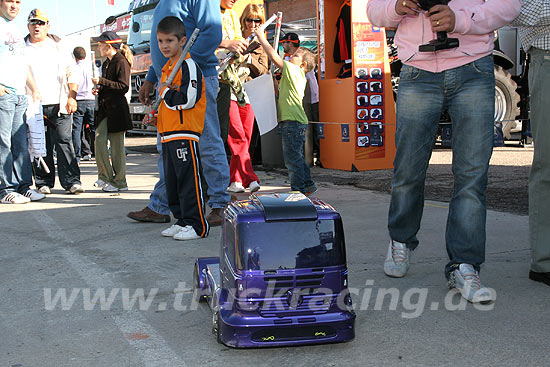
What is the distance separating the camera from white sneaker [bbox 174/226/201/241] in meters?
Result: 4.86

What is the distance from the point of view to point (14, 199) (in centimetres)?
692

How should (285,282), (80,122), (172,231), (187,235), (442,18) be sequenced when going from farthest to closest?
(80,122) < (172,231) < (187,235) < (442,18) < (285,282)

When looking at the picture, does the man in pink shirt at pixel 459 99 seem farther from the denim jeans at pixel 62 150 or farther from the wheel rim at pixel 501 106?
the wheel rim at pixel 501 106

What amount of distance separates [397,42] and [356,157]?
17.6ft

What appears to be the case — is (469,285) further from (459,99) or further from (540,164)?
(459,99)

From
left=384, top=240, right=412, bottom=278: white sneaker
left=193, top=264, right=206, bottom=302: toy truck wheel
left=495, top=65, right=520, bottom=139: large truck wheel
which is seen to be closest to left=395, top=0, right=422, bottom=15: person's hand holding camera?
left=384, top=240, right=412, bottom=278: white sneaker

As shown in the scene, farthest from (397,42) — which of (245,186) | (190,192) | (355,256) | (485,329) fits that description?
(245,186)

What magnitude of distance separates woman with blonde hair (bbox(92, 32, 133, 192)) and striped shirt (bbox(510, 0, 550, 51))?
504 centimetres

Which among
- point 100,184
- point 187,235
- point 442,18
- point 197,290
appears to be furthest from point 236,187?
point 442,18

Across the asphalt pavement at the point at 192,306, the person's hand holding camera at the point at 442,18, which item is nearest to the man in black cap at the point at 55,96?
the asphalt pavement at the point at 192,306

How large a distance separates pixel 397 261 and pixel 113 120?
188 inches

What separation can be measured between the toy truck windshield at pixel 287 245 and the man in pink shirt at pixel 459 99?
1.00 meters

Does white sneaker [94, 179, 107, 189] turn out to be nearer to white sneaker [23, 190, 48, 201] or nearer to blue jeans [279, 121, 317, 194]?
white sneaker [23, 190, 48, 201]

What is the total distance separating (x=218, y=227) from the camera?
5359 millimetres
